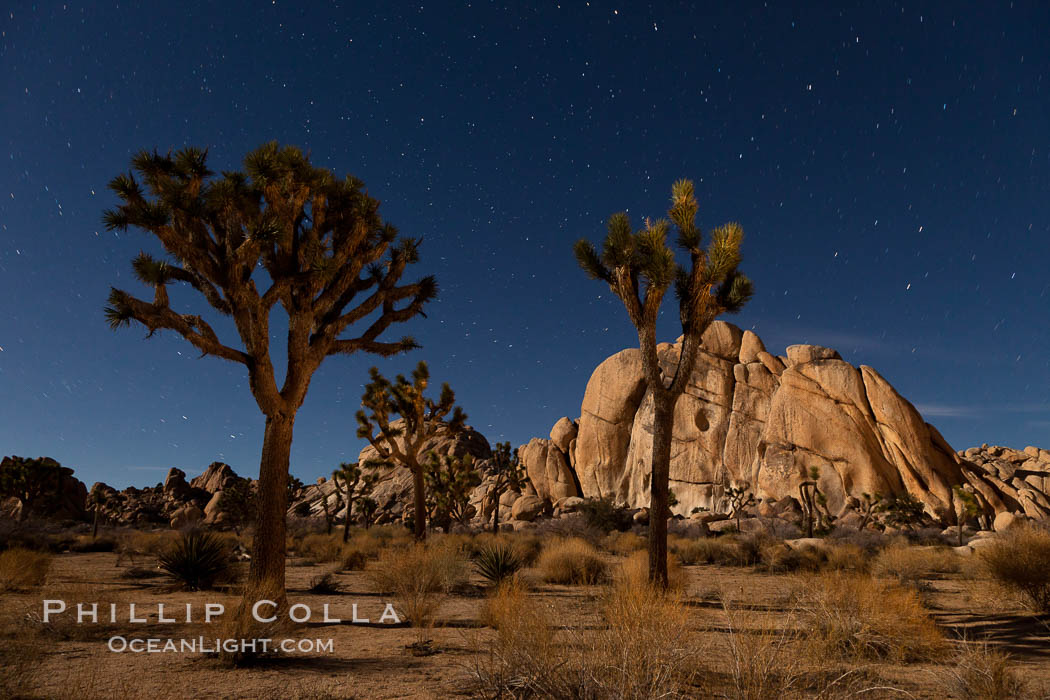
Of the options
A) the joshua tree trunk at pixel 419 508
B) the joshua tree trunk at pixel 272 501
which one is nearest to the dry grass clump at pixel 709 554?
the joshua tree trunk at pixel 419 508

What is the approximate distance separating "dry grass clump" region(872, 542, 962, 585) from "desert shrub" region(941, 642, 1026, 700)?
7.83 metres

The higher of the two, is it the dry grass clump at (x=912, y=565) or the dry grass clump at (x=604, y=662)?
the dry grass clump at (x=604, y=662)

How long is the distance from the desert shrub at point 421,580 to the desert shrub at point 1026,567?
8.99 m

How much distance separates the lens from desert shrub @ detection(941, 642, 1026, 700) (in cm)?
417

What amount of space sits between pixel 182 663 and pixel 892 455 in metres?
46.9

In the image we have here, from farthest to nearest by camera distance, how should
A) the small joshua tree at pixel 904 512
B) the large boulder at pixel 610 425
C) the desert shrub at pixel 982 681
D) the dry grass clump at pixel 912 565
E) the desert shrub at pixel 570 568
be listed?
the large boulder at pixel 610 425, the small joshua tree at pixel 904 512, the dry grass clump at pixel 912 565, the desert shrub at pixel 570 568, the desert shrub at pixel 982 681

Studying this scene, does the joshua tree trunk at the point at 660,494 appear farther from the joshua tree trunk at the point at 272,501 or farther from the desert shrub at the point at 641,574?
the joshua tree trunk at the point at 272,501

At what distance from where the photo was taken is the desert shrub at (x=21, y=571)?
9.34 m

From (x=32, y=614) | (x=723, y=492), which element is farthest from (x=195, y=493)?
(x=32, y=614)

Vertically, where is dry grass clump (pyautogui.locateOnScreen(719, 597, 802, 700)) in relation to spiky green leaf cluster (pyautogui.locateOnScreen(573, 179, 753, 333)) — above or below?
below

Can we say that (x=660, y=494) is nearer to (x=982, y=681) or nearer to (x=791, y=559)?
(x=982, y=681)

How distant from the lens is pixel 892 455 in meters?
41.0

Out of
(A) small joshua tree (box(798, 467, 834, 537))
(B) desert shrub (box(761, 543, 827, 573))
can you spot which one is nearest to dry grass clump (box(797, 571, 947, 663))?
(B) desert shrub (box(761, 543, 827, 573))

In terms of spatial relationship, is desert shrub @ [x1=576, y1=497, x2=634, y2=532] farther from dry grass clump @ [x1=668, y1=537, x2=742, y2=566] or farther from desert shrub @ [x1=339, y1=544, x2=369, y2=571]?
desert shrub @ [x1=339, y1=544, x2=369, y2=571]
